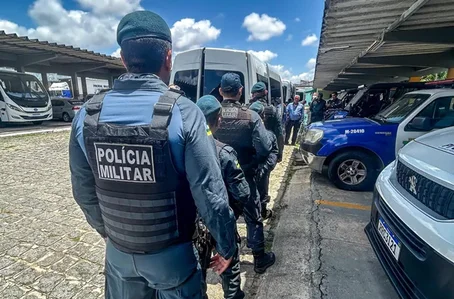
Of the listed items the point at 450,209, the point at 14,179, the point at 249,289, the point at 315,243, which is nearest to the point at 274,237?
the point at 315,243

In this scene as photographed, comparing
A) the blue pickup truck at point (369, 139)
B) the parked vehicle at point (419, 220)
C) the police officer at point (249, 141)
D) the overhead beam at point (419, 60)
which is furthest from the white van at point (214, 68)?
the overhead beam at point (419, 60)

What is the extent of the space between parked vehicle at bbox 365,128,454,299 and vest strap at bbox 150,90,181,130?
1.48 meters

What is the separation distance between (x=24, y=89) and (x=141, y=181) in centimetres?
1453

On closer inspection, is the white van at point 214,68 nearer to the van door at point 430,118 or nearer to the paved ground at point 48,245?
the paved ground at point 48,245

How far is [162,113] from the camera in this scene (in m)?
1.01

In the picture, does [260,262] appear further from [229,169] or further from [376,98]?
[376,98]

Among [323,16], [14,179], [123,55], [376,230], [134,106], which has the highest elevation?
[323,16]

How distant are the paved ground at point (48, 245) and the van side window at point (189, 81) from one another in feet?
8.00

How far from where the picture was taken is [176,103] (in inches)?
41.6

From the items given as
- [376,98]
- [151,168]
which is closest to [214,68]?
[151,168]

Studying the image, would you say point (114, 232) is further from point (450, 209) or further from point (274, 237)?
point (274, 237)

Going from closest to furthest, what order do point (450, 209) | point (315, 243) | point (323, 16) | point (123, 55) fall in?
point (123, 55) → point (450, 209) → point (315, 243) → point (323, 16)

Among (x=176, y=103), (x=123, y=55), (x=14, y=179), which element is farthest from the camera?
(x=14, y=179)

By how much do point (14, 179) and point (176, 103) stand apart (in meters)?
Result: 5.44
